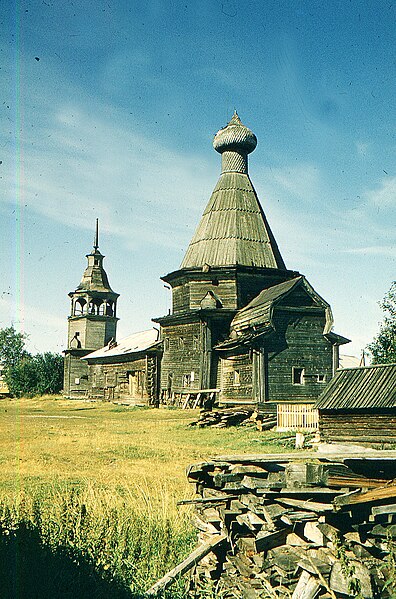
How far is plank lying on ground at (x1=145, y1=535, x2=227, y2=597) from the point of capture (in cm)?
663

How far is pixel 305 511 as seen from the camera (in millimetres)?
6078

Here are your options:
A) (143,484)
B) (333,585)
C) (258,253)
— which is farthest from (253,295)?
(333,585)

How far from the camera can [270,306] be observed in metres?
28.9

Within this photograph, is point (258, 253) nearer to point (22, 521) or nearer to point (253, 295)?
point (253, 295)

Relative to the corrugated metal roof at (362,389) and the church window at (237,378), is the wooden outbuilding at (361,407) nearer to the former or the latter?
the corrugated metal roof at (362,389)

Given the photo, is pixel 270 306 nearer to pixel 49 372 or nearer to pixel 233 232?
pixel 233 232

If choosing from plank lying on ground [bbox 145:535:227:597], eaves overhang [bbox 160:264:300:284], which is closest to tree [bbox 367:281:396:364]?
eaves overhang [bbox 160:264:300:284]

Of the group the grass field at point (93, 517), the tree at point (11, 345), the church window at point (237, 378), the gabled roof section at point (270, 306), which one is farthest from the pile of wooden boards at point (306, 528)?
the tree at point (11, 345)

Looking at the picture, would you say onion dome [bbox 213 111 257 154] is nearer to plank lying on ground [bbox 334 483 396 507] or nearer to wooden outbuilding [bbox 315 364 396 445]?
wooden outbuilding [bbox 315 364 396 445]

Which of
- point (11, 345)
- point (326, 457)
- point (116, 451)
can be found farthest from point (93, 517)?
point (11, 345)

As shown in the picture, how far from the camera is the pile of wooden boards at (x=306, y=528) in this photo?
18.3ft

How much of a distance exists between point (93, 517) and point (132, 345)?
127 ft

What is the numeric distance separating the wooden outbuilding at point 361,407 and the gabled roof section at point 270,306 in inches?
340

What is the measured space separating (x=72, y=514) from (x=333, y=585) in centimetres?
451
